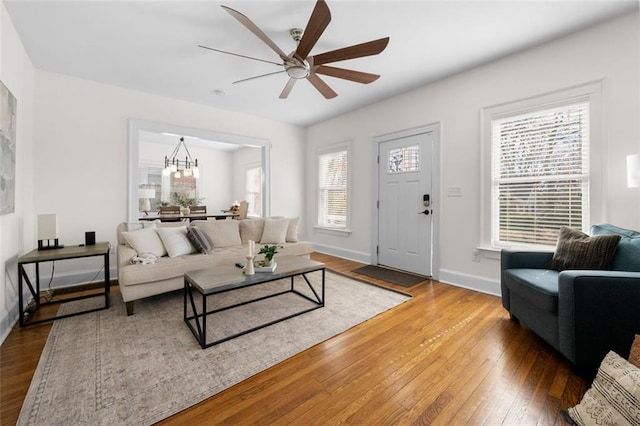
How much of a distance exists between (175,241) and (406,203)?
3.24m

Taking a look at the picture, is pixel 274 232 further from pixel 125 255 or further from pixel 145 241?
pixel 125 255

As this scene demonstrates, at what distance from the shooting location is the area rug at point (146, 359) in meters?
1.47

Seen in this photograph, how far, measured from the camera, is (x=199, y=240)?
10.8 ft

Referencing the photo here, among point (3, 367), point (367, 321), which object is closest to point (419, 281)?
point (367, 321)

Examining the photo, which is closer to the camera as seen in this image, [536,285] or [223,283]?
[536,285]

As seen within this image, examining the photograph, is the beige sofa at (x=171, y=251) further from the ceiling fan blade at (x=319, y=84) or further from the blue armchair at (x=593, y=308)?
the blue armchair at (x=593, y=308)

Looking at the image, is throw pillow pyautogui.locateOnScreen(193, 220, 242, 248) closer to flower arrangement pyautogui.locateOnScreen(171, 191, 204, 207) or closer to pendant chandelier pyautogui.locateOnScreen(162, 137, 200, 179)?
pendant chandelier pyautogui.locateOnScreen(162, 137, 200, 179)

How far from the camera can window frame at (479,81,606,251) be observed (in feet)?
8.45

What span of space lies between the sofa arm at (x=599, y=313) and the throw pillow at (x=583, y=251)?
41 cm

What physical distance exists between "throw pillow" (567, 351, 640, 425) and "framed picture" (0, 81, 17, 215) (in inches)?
161

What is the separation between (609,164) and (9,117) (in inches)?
214

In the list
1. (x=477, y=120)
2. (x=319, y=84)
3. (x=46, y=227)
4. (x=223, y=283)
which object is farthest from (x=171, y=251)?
(x=477, y=120)

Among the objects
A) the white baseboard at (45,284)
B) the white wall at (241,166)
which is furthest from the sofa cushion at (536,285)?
the white wall at (241,166)

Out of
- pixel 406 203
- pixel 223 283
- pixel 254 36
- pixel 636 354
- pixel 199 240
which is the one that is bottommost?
pixel 636 354
